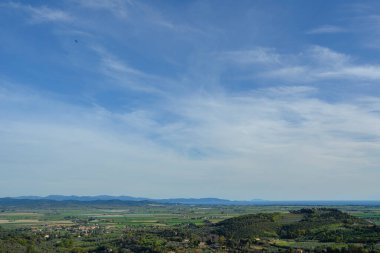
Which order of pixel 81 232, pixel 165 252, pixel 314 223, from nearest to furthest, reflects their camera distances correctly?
1. pixel 165 252
2. pixel 314 223
3. pixel 81 232

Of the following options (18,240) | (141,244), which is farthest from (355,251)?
(18,240)

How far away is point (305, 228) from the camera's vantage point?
5059 inches

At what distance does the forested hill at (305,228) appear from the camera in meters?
114

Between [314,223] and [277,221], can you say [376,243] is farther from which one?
[277,221]

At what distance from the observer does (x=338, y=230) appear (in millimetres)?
120625

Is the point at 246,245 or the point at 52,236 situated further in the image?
the point at 52,236

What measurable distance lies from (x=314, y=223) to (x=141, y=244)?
5183 cm

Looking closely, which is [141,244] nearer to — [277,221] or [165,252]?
[165,252]

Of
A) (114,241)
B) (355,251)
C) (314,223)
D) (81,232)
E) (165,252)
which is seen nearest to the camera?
(355,251)

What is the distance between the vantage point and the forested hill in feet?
373

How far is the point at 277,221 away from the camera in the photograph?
143250 millimetres

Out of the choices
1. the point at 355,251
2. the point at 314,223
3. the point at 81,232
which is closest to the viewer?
the point at 355,251

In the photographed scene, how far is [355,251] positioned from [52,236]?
83.6 metres

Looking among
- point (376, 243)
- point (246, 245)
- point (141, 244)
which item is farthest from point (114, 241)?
point (376, 243)
